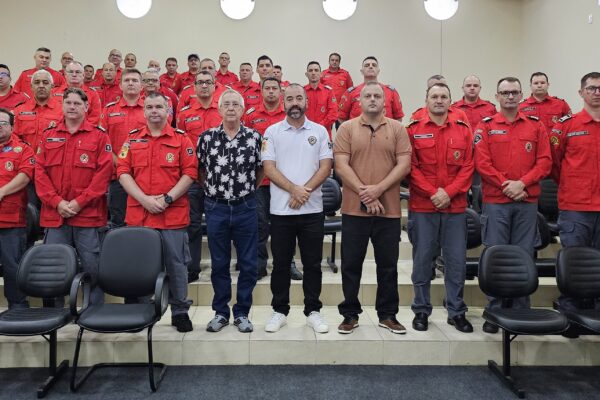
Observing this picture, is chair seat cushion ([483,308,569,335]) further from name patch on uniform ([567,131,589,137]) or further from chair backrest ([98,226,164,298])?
chair backrest ([98,226,164,298])

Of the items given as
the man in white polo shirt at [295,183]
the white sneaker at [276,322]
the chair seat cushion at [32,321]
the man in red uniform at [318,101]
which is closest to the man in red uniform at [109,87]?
the man in red uniform at [318,101]

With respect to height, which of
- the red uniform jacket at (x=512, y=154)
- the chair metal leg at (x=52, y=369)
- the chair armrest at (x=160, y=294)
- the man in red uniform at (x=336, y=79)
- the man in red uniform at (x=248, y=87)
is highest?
the man in red uniform at (x=336, y=79)

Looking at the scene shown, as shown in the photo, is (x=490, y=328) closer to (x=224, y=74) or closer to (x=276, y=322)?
(x=276, y=322)

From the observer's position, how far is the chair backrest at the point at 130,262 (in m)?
2.88

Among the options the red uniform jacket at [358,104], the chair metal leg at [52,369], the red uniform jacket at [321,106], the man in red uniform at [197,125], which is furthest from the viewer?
the red uniform jacket at [321,106]

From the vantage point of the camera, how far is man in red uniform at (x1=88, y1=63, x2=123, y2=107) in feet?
18.9

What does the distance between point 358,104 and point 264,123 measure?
1.95m

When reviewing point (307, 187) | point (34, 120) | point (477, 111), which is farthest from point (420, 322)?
point (34, 120)

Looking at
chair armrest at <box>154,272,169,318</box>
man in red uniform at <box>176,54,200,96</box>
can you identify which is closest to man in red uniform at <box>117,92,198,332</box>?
chair armrest at <box>154,272,169,318</box>

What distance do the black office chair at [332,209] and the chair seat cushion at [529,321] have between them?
1596 millimetres

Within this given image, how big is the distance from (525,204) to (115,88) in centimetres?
495

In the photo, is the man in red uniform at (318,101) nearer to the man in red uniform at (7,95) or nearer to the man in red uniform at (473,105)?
the man in red uniform at (473,105)

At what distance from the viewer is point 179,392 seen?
2.62 meters

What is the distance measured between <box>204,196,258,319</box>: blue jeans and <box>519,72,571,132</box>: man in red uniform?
3.52m
